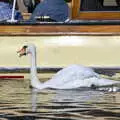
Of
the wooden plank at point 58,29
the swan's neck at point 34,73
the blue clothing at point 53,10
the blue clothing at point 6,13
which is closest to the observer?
the swan's neck at point 34,73

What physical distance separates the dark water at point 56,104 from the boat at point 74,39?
85 centimetres

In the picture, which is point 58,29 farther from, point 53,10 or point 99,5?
point 99,5

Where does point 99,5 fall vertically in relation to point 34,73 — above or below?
above

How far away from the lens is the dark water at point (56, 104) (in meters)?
6.00

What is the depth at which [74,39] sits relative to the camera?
9.56 m

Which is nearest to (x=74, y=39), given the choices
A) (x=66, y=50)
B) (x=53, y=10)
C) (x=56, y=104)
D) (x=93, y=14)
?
(x=66, y=50)

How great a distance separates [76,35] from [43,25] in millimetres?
535

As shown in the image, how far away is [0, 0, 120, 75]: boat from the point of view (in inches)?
375

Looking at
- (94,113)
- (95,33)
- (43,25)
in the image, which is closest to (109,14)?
(95,33)

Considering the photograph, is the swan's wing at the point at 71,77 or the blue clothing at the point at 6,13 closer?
the swan's wing at the point at 71,77

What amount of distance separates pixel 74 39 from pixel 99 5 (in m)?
0.69

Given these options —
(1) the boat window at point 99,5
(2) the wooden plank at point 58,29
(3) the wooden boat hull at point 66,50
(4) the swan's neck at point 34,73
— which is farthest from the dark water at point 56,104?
(1) the boat window at point 99,5

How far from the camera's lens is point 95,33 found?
31.1 feet

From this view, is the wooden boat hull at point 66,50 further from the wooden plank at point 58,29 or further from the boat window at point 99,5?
the boat window at point 99,5
